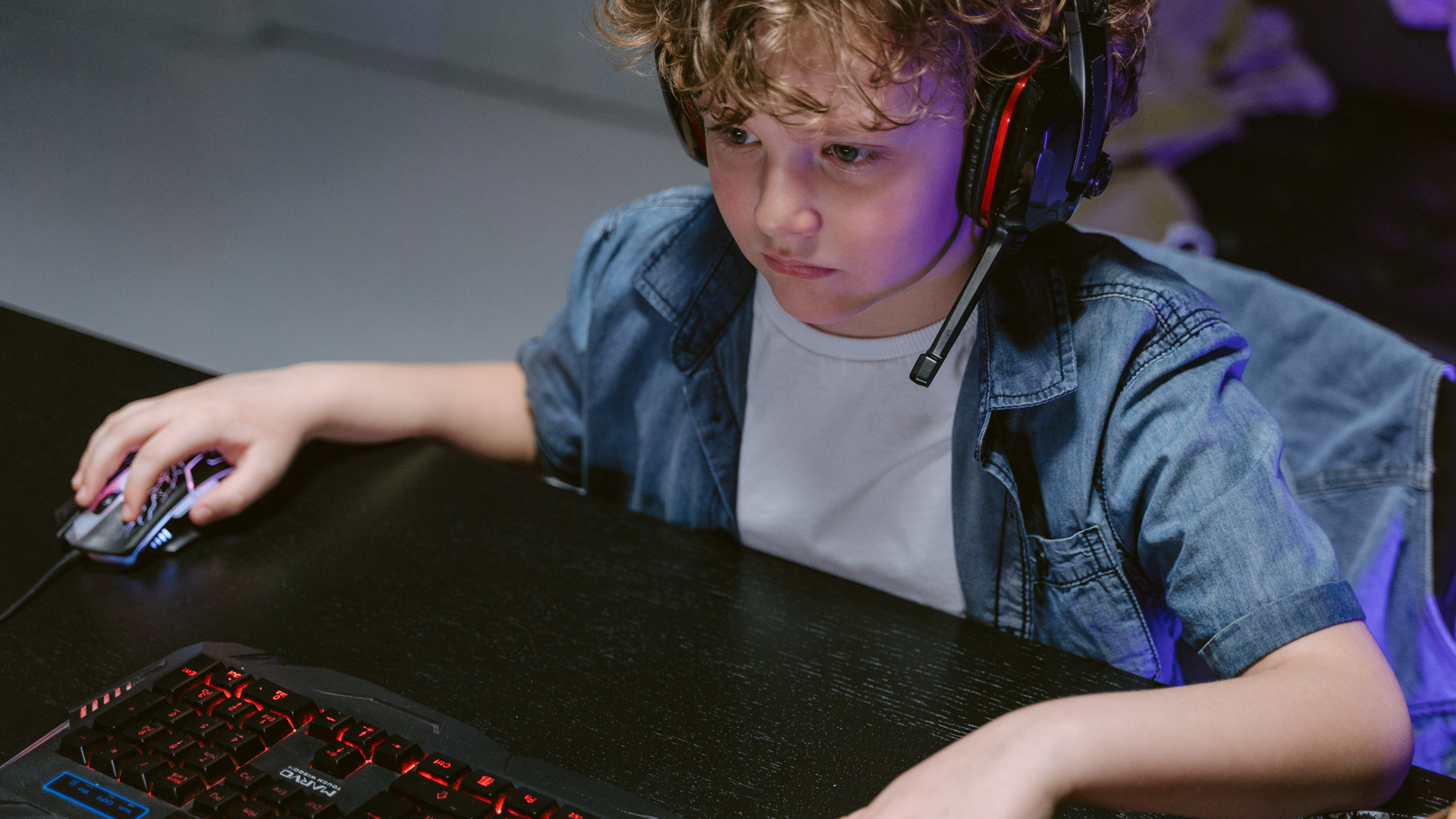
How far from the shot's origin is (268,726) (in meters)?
0.57

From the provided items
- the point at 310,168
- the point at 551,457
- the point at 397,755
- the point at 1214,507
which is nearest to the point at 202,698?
the point at 397,755

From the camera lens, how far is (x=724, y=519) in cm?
97

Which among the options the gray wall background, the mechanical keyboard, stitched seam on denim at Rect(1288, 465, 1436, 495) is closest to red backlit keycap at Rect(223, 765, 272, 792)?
the mechanical keyboard

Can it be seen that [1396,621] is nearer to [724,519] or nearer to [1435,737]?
[1435,737]

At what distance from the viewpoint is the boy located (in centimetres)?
57

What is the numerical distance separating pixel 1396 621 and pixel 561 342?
706 mm

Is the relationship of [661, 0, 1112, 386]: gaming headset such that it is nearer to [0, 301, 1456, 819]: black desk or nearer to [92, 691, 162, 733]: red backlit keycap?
[0, 301, 1456, 819]: black desk

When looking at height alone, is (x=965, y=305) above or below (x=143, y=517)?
above

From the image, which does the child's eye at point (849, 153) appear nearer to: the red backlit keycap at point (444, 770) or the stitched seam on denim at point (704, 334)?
the stitched seam on denim at point (704, 334)

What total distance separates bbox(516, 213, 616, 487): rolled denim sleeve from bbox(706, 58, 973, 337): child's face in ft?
0.93

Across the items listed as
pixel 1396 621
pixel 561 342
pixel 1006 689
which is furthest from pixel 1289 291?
pixel 561 342

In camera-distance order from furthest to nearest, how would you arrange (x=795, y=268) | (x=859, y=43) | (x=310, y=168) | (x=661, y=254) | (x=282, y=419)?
(x=310, y=168), (x=661, y=254), (x=282, y=419), (x=795, y=268), (x=859, y=43)

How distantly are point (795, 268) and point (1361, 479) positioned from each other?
19.6 inches

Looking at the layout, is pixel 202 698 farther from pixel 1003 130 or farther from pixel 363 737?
pixel 1003 130
